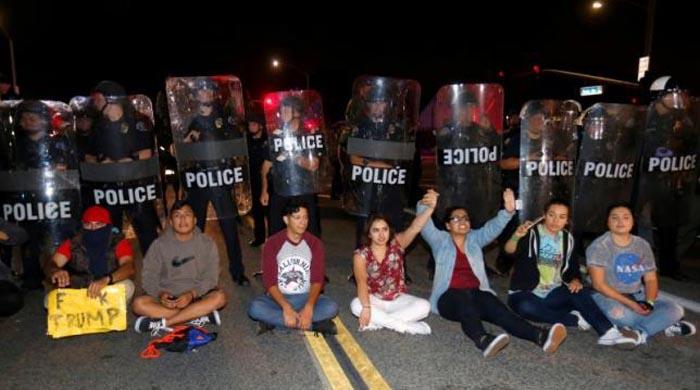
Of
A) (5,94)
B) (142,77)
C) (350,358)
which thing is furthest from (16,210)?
(142,77)

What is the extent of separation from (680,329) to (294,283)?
2.99 m

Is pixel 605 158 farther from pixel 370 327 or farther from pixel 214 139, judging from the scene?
pixel 214 139

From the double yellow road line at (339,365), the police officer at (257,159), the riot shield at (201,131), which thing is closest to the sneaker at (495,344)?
the double yellow road line at (339,365)

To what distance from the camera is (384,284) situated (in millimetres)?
4711

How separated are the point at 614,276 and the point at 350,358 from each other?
2.19 m

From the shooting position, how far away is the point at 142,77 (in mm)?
42406

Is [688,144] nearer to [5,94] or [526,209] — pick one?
[526,209]

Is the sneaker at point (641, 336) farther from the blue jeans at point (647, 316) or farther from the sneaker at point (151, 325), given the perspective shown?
the sneaker at point (151, 325)

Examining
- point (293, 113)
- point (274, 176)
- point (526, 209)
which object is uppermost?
point (293, 113)

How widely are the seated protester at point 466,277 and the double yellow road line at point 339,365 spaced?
780 mm

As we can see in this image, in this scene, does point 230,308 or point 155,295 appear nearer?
point 155,295

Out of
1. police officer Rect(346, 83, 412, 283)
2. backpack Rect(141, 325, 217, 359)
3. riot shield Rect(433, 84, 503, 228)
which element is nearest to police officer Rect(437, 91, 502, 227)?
riot shield Rect(433, 84, 503, 228)

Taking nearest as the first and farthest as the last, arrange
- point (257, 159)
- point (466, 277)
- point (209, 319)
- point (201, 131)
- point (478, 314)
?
point (478, 314) < point (466, 277) < point (209, 319) < point (201, 131) < point (257, 159)

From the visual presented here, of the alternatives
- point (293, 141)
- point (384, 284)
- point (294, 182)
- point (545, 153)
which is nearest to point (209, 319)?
point (384, 284)
